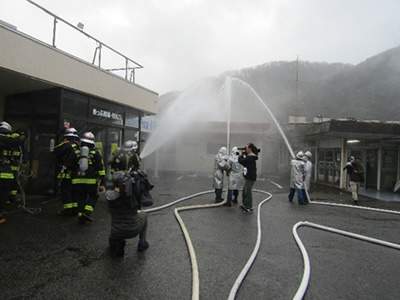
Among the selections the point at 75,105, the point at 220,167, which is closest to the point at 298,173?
the point at 220,167

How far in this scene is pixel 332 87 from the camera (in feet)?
285

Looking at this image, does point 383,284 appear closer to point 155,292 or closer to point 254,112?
point 155,292

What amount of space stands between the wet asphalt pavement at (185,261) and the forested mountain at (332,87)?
62384mm

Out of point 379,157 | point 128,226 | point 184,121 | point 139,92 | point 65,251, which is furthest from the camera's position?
point 184,121

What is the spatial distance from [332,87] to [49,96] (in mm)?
95865

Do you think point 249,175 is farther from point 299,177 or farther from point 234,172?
point 299,177

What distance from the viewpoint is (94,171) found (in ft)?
17.0

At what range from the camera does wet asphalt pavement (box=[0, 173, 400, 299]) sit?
2.88m

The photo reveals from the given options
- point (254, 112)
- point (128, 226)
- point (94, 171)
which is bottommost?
point (128, 226)

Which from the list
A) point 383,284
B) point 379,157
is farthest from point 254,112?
point 383,284

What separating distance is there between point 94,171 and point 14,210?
2362 millimetres

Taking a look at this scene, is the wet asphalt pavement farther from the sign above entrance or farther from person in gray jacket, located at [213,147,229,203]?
the sign above entrance

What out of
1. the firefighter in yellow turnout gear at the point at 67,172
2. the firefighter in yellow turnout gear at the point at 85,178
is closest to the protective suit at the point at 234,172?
the firefighter in yellow turnout gear at the point at 85,178

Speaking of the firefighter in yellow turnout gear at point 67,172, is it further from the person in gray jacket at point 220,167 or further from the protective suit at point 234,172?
the protective suit at point 234,172
